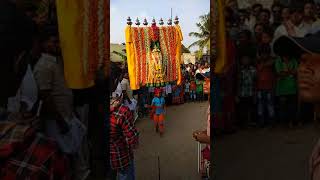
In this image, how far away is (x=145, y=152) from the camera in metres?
3.87

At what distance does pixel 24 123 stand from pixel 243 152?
1062 mm

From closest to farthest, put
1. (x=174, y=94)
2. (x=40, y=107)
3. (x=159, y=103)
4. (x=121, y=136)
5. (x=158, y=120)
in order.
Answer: (x=40, y=107) → (x=121, y=136) → (x=158, y=120) → (x=159, y=103) → (x=174, y=94)

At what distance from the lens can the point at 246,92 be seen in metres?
2.12

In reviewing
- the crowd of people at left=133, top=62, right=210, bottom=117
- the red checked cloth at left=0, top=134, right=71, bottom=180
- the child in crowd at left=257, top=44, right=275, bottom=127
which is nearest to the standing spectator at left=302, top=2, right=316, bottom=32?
the child in crowd at left=257, top=44, right=275, bottom=127

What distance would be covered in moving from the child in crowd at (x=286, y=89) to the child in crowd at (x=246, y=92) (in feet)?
0.41

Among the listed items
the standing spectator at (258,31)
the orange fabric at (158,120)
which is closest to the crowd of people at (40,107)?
the standing spectator at (258,31)

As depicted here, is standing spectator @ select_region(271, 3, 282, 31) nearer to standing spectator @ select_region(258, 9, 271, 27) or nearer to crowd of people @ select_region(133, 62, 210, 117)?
standing spectator @ select_region(258, 9, 271, 27)

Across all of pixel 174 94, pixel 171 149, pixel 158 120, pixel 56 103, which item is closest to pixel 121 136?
pixel 56 103

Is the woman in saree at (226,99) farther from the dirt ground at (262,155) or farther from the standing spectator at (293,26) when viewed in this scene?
the standing spectator at (293,26)

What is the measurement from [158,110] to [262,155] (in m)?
2.68

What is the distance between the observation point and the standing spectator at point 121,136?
278cm

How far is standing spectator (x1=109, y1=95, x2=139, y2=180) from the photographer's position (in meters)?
2.78

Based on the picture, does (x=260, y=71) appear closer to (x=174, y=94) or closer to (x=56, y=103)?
(x=56, y=103)

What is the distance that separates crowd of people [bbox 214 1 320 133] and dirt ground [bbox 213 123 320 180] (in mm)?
55
